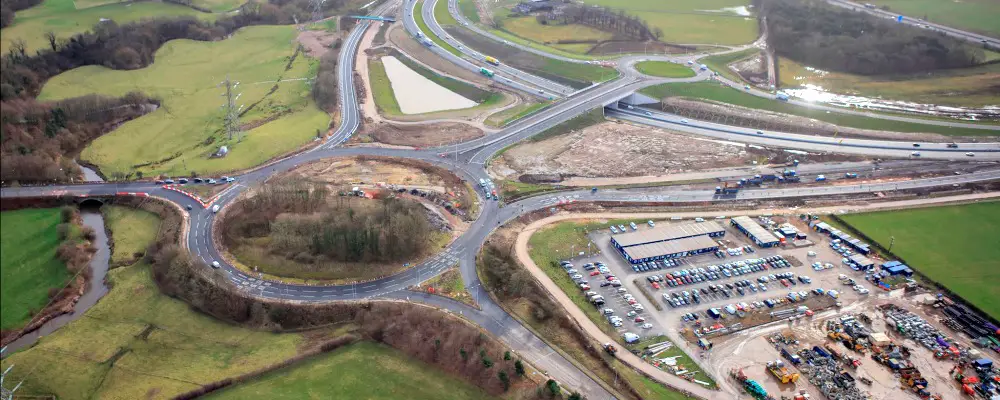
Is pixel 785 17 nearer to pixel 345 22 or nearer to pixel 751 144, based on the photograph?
pixel 751 144

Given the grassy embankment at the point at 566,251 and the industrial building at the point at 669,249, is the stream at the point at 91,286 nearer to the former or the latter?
the grassy embankment at the point at 566,251

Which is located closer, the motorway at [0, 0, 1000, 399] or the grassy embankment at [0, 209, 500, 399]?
the grassy embankment at [0, 209, 500, 399]

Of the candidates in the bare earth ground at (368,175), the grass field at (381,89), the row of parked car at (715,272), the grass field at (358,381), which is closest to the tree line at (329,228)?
the bare earth ground at (368,175)

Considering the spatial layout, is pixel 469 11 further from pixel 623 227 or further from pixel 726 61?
pixel 623 227

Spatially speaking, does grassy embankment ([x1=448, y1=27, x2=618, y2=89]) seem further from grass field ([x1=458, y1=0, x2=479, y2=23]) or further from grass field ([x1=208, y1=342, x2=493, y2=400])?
grass field ([x1=208, y1=342, x2=493, y2=400])

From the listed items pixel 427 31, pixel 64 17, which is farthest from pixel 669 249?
pixel 427 31

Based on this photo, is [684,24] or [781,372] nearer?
[781,372]

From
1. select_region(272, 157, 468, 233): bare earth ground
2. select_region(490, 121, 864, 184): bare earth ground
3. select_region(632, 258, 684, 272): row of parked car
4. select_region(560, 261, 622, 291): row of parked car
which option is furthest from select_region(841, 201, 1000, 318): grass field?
select_region(272, 157, 468, 233): bare earth ground

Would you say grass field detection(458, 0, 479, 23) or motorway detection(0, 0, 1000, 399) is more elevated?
grass field detection(458, 0, 479, 23)
